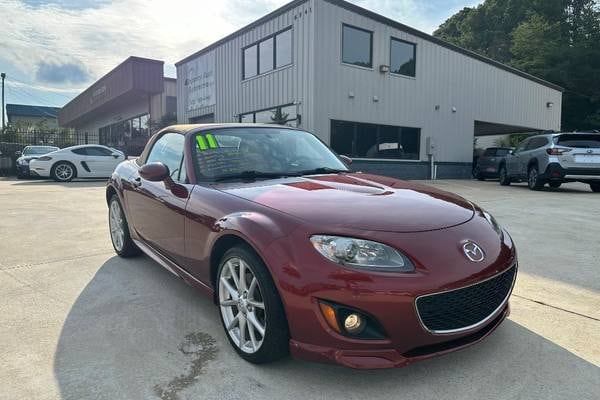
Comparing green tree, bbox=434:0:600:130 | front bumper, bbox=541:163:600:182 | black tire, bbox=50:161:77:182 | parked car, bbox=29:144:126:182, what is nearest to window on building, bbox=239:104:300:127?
parked car, bbox=29:144:126:182

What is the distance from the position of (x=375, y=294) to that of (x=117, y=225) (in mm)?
3559

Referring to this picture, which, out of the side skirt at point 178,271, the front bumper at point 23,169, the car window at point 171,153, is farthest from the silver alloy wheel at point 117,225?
the front bumper at point 23,169

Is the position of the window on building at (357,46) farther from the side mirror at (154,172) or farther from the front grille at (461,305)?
the front grille at (461,305)

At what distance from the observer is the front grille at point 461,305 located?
2105 millimetres

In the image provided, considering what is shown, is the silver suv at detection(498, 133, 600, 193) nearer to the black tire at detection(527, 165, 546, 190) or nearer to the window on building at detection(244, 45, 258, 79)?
the black tire at detection(527, 165, 546, 190)

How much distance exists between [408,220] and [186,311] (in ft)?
5.83

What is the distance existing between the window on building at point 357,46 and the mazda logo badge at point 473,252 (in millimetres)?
13635

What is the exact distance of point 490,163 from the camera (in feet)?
61.2

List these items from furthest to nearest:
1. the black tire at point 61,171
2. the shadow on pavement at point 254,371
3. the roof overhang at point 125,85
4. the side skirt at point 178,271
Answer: the roof overhang at point 125,85 < the black tire at point 61,171 < the side skirt at point 178,271 < the shadow on pavement at point 254,371

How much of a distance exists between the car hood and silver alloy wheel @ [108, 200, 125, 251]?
2.07 metres

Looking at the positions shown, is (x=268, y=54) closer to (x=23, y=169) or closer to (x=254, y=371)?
(x=23, y=169)

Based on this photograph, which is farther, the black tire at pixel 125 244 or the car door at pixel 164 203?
the black tire at pixel 125 244

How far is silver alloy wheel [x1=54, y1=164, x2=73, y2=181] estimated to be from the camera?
14964 millimetres

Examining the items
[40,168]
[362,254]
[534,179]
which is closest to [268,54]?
[40,168]
